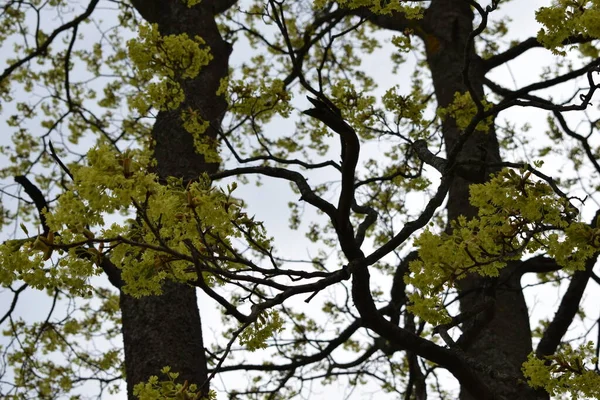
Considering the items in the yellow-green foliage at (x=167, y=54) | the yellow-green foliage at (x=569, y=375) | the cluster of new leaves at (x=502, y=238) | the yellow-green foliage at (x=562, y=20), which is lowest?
the yellow-green foliage at (x=569, y=375)

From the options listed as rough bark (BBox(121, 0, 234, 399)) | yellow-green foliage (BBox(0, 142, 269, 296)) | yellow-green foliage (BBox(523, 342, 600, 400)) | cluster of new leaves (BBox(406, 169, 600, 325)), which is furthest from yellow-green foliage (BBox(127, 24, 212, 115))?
yellow-green foliage (BBox(523, 342, 600, 400))

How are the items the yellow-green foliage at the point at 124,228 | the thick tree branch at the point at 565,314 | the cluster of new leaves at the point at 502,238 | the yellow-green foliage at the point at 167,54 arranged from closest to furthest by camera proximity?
1. the yellow-green foliage at the point at 124,228
2. the cluster of new leaves at the point at 502,238
3. the yellow-green foliage at the point at 167,54
4. the thick tree branch at the point at 565,314

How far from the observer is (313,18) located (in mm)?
7863

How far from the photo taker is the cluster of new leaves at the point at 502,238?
8.65 ft

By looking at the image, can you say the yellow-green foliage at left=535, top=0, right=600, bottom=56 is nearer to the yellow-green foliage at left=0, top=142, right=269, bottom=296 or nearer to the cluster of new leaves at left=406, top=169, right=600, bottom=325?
the cluster of new leaves at left=406, top=169, right=600, bottom=325

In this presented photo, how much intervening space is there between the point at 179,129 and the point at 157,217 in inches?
107

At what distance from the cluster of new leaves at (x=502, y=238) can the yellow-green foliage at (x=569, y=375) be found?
393 millimetres

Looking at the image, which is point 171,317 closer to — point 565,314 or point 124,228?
point 124,228

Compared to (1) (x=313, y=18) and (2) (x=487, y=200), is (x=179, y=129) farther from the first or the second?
(1) (x=313, y=18)

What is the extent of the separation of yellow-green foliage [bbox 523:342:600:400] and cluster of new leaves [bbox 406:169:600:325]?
39 centimetres

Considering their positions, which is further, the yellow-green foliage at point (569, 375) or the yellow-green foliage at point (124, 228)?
A: the yellow-green foliage at point (569, 375)

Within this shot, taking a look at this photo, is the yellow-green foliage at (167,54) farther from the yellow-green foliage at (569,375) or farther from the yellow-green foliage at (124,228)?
the yellow-green foliage at (569,375)

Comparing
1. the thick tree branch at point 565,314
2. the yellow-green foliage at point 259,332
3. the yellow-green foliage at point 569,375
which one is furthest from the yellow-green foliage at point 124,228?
the thick tree branch at point 565,314

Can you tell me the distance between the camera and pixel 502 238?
271 centimetres
